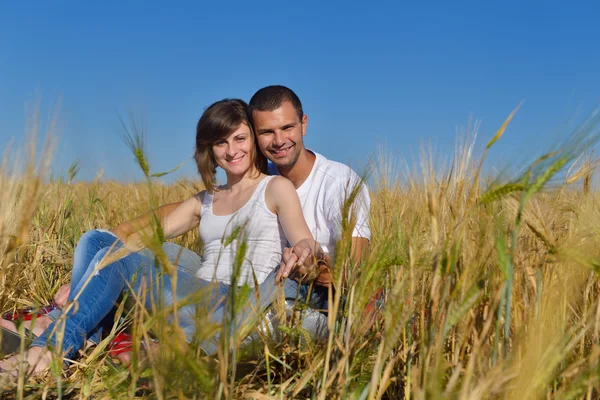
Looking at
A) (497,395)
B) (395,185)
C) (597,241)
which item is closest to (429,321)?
(497,395)

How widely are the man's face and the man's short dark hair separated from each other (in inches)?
0.8

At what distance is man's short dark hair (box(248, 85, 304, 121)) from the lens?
2.44 meters

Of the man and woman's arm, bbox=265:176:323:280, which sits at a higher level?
the man

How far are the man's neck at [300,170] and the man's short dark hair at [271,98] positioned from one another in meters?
0.23

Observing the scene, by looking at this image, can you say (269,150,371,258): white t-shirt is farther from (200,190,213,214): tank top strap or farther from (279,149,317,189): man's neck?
Result: (200,190,213,214): tank top strap

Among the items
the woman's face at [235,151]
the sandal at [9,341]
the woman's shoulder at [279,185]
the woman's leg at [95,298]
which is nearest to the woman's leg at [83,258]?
the woman's leg at [95,298]

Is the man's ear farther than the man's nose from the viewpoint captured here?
Yes

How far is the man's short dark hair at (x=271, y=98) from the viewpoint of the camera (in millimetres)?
2438

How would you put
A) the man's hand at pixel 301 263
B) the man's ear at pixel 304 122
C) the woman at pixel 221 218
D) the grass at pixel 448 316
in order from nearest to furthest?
1. the grass at pixel 448 316
2. the man's hand at pixel 301 263
3. the woman at pixel 221 218
4. the man's ear at pixel 304 122

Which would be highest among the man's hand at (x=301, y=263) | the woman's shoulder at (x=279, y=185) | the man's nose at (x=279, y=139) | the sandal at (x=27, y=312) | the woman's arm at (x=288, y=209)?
the man's nose at (x=279, y=139)

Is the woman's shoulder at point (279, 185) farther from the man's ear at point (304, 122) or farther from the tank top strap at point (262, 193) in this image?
the man's ear at point (304, 122)

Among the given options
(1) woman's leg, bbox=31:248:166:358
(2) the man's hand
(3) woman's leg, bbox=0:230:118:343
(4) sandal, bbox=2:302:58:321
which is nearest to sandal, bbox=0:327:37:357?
(1) woman's leg, bbox=31:248:166:358

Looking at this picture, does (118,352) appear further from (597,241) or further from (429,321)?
(597,241)

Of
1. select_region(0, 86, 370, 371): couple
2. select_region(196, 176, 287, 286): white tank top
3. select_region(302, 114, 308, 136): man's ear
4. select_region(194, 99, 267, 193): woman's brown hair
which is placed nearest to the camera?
select_region(0, 86, 370, 371): couple
